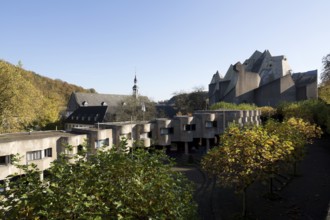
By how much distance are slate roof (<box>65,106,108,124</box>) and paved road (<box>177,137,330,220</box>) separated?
4214cm

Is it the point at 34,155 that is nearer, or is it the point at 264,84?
the point at 34,155

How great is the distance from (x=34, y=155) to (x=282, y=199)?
63.7 feet

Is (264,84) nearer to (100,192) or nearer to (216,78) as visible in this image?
(216,78)

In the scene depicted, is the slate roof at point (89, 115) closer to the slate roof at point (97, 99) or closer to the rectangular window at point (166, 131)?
the slate roof at point (97, 99)

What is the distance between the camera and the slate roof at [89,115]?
67188 millimetres

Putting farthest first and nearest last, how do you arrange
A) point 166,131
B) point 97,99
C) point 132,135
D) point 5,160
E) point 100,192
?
point 97,99
point 166,131
point 132,135
point 5,160
point 100,192

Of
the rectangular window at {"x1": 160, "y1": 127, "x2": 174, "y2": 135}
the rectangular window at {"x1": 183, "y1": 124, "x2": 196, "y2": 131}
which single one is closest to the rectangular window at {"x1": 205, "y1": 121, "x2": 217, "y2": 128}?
the rectangular window at {"x1": 183, "y1": 124, "x2": 196, "y2": 131}

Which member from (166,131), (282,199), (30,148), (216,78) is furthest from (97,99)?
(282,199)

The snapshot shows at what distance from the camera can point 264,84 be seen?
7075cm

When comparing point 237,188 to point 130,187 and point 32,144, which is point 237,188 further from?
point 32,144

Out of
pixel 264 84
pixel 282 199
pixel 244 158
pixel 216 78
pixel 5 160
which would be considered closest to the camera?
pixel 244 158

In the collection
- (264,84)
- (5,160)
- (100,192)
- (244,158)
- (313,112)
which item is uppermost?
(264,84)

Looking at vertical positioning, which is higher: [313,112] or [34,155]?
[313,112]

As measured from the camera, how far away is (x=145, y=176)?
8789mm
